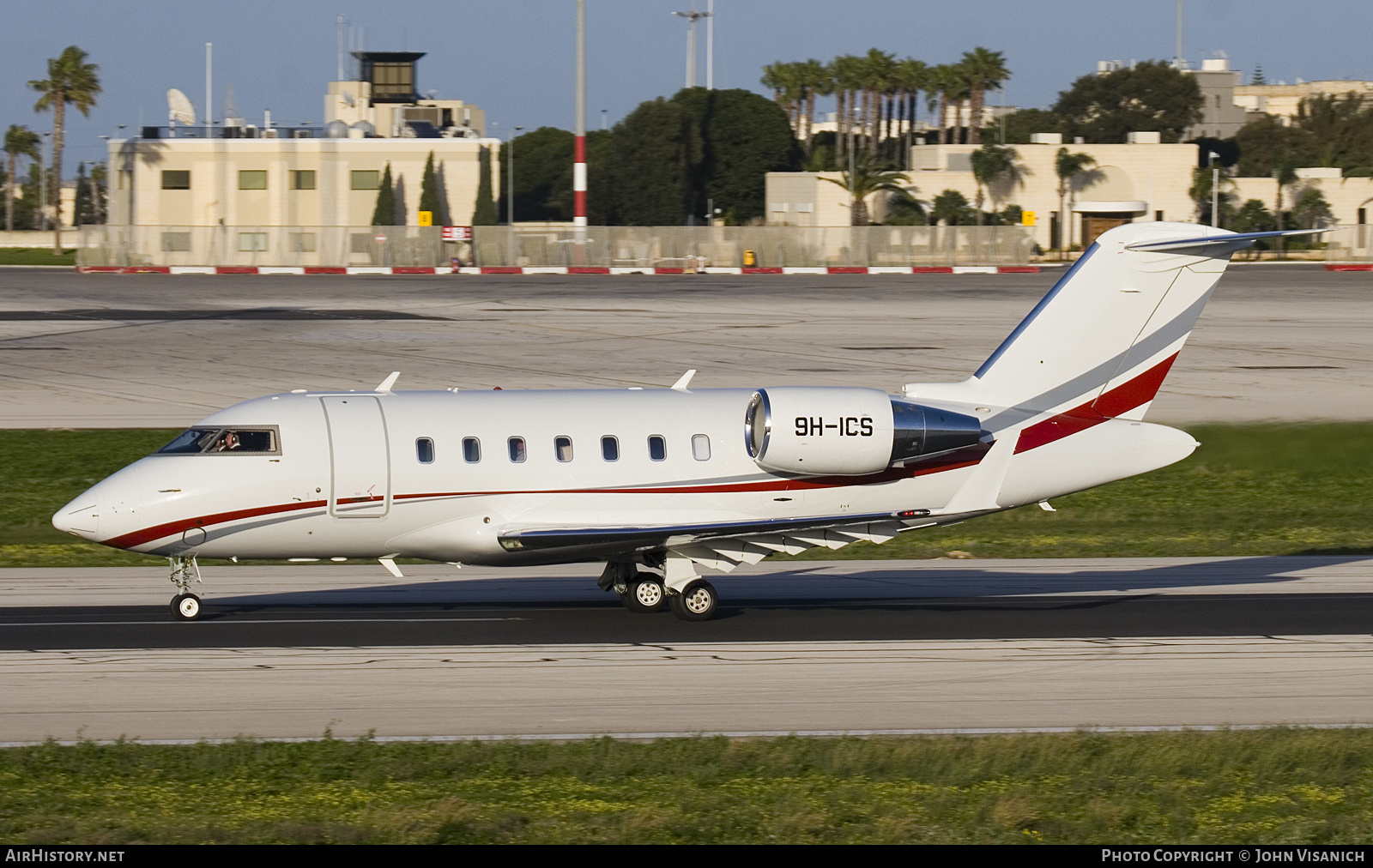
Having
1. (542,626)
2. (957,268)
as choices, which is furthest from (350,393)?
(957,268)

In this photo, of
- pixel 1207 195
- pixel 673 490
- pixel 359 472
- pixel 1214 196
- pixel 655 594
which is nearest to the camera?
pixel 359 472

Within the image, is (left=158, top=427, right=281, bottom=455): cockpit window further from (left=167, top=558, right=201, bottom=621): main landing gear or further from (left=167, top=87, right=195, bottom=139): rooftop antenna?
(left=167, top=87, right=195, bottom=139): rooftop antenna

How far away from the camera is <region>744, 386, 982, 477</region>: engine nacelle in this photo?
20469mm

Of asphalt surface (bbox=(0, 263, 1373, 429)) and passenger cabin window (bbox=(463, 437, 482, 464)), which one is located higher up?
asphalt surface (bbox=(0, 263, 1373, 429))

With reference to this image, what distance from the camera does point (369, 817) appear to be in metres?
12.2

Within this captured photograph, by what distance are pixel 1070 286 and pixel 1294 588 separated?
6362 millimetres

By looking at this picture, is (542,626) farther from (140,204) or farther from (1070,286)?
(140,204)

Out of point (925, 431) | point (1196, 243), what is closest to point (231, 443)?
point (925, 431)

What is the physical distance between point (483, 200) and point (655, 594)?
105028 millimetres

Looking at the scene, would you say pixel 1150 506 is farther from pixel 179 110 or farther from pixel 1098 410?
pixel 179 110

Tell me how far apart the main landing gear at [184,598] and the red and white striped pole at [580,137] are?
75.2 meters

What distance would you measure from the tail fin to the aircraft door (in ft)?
25.1

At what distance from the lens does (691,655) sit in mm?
19188

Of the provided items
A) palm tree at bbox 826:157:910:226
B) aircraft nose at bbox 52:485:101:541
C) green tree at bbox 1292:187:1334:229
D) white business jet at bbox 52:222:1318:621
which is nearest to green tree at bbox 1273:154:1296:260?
green tree at bbox 1292:187:1334:229
